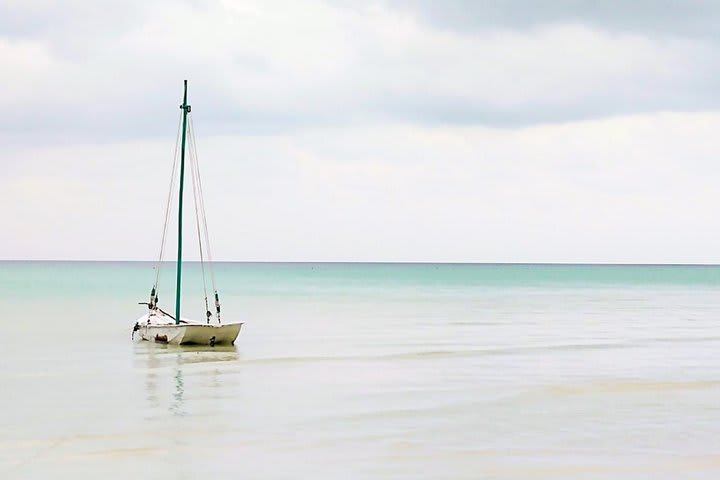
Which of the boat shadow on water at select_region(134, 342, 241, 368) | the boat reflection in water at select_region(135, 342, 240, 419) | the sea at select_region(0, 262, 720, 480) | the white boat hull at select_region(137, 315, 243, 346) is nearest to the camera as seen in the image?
the sea at select_region(0, 262, 720, 480)

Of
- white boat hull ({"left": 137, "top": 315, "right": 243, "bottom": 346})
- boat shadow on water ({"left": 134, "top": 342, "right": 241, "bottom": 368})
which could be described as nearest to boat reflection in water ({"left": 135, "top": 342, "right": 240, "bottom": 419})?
boat shadow on water ({"left": 134, "top": 342, "right": 241, "bottom": 368})

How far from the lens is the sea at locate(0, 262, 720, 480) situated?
57.5 feet

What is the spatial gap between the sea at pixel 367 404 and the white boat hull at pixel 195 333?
0.48m

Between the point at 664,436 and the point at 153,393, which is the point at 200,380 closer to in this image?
the point at 153,393

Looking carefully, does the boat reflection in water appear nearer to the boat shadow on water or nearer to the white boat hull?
the boat shadow on water

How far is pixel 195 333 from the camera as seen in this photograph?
38000mm

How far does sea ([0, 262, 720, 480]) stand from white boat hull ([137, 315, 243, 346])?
1.57ft

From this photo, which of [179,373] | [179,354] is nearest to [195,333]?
[179,354]

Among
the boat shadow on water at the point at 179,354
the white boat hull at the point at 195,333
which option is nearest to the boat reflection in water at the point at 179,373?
the boat shadow on water at the point at 179,354

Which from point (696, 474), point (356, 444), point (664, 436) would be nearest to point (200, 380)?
point (356, 444)

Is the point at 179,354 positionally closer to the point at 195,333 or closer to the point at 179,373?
the point at 195,333

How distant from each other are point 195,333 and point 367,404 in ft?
50.0

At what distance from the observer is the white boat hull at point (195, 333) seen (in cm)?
3797

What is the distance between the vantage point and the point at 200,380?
2914 cm
